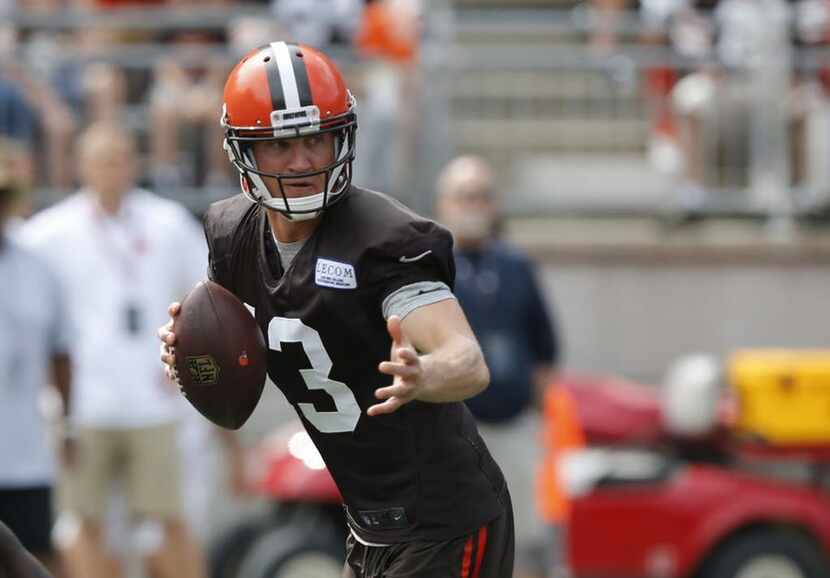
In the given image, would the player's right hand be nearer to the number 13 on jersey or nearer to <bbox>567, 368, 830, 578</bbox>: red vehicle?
the number 13 on jersey

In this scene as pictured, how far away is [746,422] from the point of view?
7.63 meters

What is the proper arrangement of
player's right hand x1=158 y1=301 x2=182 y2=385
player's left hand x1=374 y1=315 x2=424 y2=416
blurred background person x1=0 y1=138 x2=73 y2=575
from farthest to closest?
blurred background person x1=0 y1=138 x2=73 y2=575 < player's right hand x1=158 y1=301 x2=182 y2=385 < player's left hand x1=374 y1=315 x2=424 y2=416

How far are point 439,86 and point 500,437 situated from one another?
2.82 metres

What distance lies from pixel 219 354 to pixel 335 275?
351 mm

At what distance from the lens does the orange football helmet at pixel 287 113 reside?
3740mm

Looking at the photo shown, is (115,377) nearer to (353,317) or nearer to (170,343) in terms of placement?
(170,343)

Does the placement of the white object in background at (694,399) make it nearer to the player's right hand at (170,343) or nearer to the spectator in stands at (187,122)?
the spectator in stands at (187,122)

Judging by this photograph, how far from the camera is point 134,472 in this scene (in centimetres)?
702

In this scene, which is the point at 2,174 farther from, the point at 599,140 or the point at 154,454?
the point at 599,140

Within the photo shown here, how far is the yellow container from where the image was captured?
7.60 m

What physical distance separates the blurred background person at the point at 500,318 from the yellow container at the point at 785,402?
98 centimetres

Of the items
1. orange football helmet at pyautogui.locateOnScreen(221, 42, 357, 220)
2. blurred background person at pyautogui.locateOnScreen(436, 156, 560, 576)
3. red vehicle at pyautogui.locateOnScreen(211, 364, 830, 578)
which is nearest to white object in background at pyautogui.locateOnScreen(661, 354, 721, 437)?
red vehicle at pyautogui.locateOnScreen(211, 364, 830, 578)

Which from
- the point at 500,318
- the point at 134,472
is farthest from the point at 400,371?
the point at 134,472

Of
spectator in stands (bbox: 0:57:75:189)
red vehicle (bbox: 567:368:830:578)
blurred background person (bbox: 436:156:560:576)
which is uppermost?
spectator in stands (bbox: 0:57:75:189)
